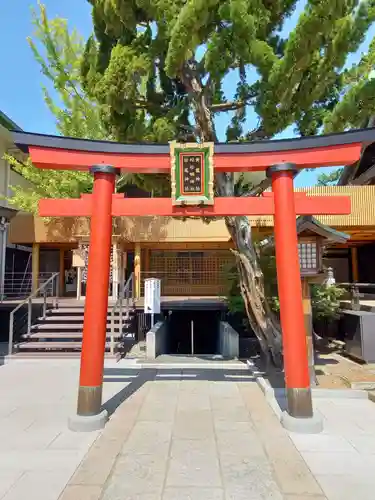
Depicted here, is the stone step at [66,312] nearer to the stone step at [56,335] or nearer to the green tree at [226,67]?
the stone step at [56,335]

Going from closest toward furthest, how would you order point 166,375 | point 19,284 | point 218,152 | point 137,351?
point 218,152 < point 166,375 < point 137,351 < point 19,284

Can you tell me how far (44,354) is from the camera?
933 centimetres

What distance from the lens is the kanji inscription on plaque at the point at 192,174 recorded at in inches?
209

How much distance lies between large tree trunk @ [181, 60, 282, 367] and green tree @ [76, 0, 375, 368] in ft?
0.07

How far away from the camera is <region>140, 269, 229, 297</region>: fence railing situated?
54.1ft

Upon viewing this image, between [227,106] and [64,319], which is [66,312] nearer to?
[64,319]

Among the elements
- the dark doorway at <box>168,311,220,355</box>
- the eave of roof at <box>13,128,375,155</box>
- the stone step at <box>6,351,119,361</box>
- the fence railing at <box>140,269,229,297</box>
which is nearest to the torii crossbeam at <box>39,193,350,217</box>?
the eave of roof at <box>13,128,375,155</box>

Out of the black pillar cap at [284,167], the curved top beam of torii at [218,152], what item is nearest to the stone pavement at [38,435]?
the curved top beam of torii at [218,152]

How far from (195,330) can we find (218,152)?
10973 millimetres

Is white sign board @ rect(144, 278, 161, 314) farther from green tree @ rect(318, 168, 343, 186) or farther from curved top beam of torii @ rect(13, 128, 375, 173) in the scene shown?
green tree @ rect(318, 168, 343, 186)

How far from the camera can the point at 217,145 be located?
555cm

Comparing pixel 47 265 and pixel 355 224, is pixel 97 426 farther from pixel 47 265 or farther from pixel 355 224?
pixel 47 265

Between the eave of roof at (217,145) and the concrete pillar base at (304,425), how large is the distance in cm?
387

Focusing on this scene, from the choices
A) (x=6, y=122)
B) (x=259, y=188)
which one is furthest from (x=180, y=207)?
(x=6, y=122)
